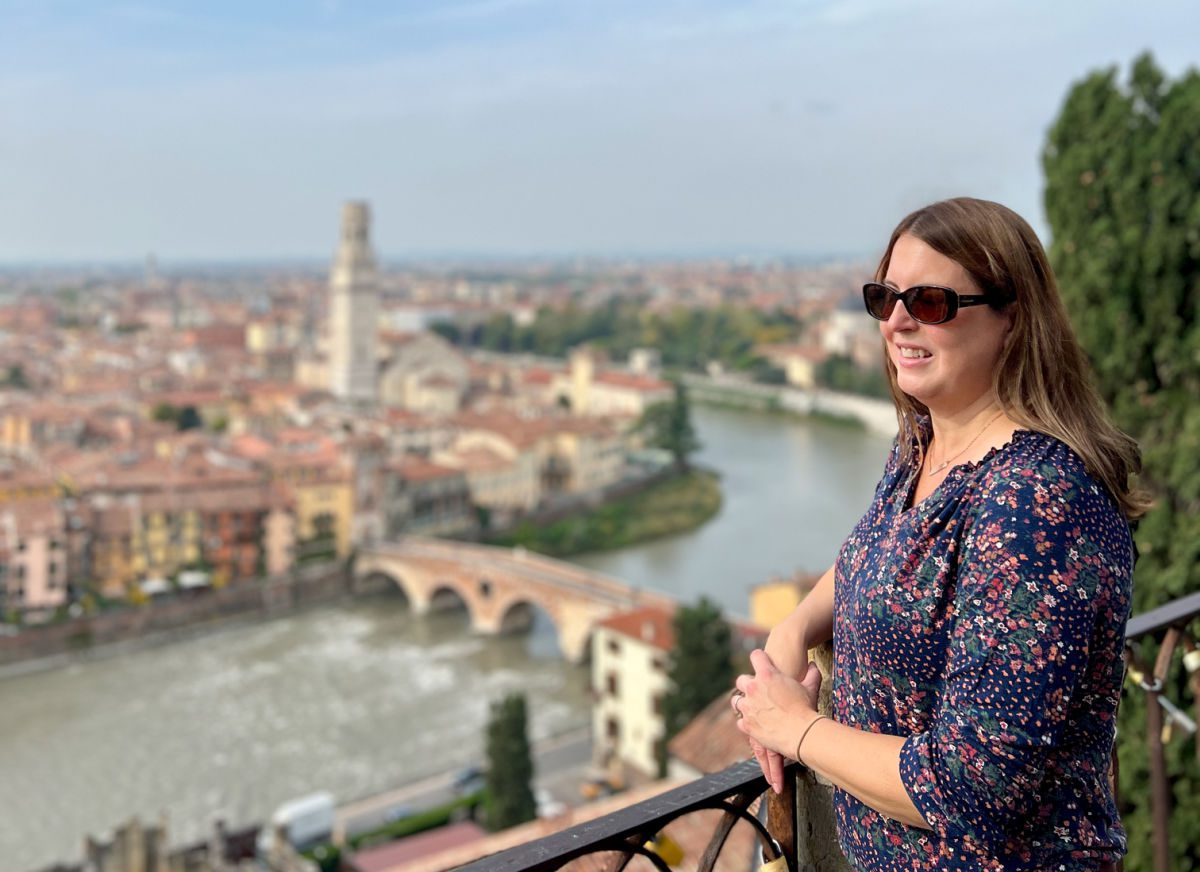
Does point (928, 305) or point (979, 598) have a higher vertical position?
point (928, 305)

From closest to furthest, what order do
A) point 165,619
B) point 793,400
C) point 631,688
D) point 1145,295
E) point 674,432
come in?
point 1145,295 < point 631,688 < point 165,619 < point 674,432 < point 793,400

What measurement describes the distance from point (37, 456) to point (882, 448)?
1189cm

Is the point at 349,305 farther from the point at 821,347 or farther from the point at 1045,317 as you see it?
the point at 1045,317

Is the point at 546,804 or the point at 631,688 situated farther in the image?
the point at 631,688

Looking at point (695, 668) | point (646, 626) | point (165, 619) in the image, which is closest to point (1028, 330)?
point (695, 668)

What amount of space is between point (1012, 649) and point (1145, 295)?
7.92 feet

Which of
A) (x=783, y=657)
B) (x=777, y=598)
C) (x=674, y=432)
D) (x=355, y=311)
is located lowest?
(x=674, y=432)

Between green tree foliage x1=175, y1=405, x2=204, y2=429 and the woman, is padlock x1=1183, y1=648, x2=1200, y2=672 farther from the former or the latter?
green tree foliage x1=175, y1=405, x2=204, y2=429

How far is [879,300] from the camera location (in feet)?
2.19

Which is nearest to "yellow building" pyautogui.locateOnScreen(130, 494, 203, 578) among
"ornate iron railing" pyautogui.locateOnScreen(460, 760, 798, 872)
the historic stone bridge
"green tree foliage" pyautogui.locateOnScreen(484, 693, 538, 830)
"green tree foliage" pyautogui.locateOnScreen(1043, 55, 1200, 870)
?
the historic stone bridge

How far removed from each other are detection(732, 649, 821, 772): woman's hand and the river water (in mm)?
6716

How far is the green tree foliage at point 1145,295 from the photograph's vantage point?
6.69 feet

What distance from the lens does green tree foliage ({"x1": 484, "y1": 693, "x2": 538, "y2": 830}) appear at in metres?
6.32

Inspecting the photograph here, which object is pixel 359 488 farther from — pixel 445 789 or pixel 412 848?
pixel 412 848
